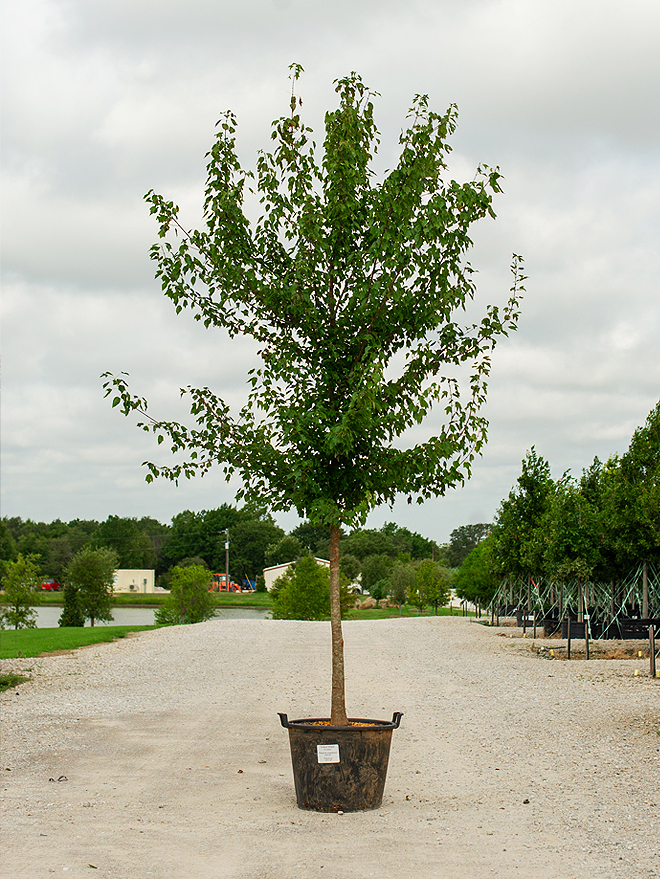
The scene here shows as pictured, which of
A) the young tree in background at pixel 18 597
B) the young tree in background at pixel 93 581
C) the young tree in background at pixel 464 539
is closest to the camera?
the young tree in background at pixel 18 597

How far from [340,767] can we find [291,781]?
145cm

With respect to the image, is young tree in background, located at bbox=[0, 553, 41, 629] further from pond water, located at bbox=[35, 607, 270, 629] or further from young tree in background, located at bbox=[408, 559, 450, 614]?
young tree in background, located at bbox=[408, 559, 450, 614]

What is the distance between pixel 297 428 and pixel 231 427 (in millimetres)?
893

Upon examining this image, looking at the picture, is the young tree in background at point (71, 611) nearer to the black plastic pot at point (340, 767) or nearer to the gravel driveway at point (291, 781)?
the gravel driveway at point (291, 781)

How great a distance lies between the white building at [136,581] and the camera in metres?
96.4

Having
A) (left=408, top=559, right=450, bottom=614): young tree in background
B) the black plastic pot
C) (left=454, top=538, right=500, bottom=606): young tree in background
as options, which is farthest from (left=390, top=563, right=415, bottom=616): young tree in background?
the black plastic pot

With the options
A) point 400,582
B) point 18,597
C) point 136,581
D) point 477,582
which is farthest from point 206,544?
point 477,582

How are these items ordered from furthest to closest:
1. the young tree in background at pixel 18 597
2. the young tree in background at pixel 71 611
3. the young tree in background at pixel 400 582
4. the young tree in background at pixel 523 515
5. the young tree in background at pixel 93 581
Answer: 1. the young tree in background at pixel 400 582
2. the young tree in background at pixel 93 581
3. the young tree in background at pixel 18 597
4. the young tree in background at pixel 71 611
5. the young tree in background at pixel 523 515

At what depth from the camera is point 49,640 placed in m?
23.7

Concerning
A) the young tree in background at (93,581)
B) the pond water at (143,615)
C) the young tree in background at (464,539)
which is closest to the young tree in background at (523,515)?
the young tree in background at (93,581)

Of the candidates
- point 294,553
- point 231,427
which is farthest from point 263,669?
point 294,553

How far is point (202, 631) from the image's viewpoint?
84.4 feet

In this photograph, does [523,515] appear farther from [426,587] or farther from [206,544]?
[206,544]

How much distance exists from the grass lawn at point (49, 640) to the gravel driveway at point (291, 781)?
389cm
